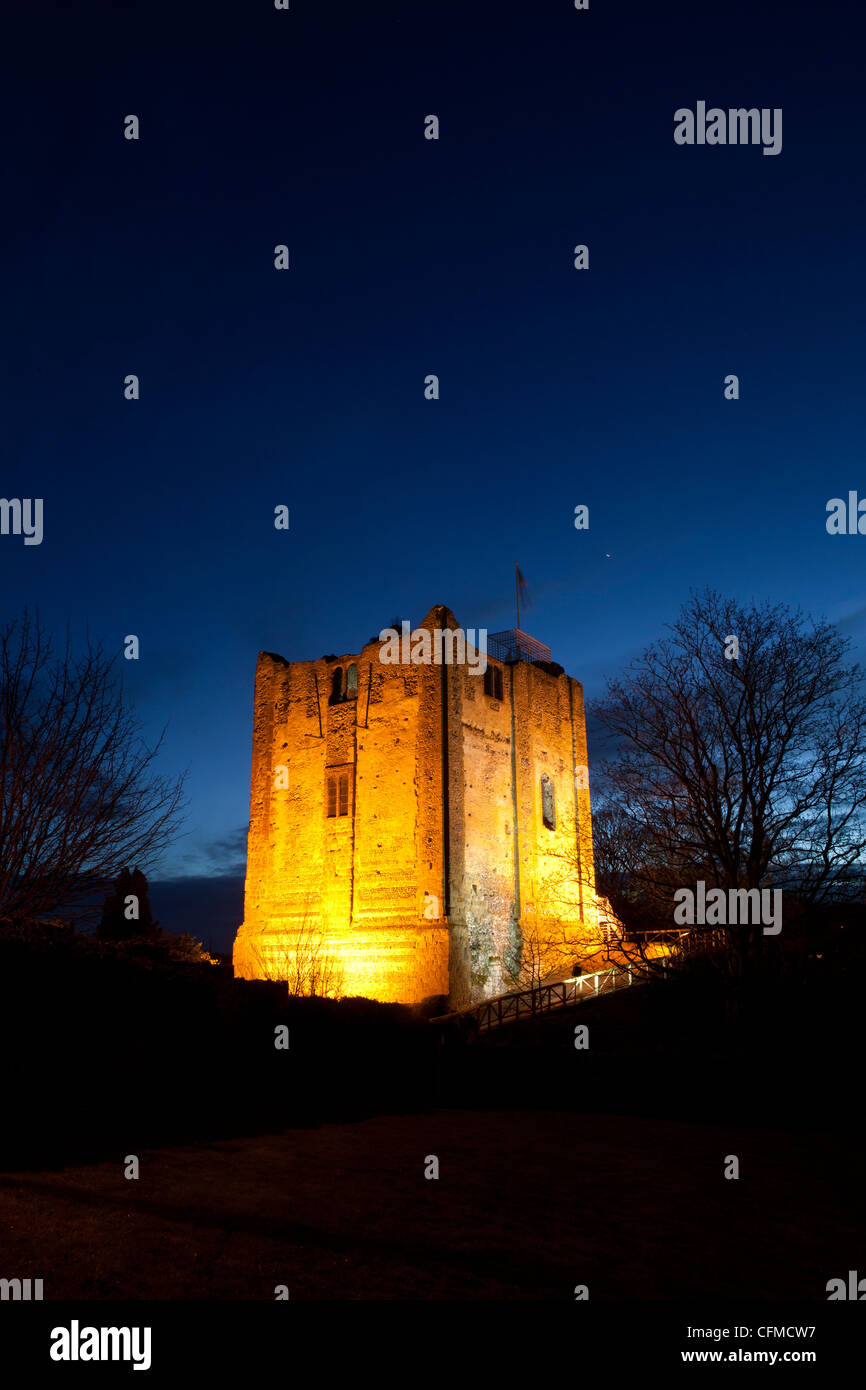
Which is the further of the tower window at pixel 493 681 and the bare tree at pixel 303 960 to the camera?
the tower window at pixel 493 681

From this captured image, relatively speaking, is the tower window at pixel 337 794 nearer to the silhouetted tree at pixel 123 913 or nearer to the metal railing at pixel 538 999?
the metal railing at pixel 538 999

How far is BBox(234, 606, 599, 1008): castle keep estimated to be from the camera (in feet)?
85.5

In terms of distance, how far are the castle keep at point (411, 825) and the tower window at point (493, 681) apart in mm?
75

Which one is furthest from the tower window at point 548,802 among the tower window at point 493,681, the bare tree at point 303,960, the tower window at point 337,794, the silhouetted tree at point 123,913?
the silhouetted tree at point 123,913

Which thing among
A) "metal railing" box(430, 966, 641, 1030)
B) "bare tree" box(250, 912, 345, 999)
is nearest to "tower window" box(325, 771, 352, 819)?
"bare tree" box(250, 912, 345, 999)

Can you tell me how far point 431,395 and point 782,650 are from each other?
35.5ft

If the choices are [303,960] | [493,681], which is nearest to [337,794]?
[303,960]

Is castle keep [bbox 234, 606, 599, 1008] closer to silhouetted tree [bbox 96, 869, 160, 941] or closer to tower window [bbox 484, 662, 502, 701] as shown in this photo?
tower window [bbox 484, 662, 502, 701]

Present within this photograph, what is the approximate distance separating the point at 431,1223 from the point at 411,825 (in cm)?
1932

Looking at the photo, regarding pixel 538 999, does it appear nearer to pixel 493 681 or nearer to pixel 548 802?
pixel 548 802

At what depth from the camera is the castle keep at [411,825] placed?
26.1 m

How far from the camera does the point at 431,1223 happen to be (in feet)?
25.0

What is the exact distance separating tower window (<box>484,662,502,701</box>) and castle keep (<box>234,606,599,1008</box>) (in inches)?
3.0

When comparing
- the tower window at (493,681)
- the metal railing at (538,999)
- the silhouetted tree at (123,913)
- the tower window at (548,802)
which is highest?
the tower window at (493,681)
